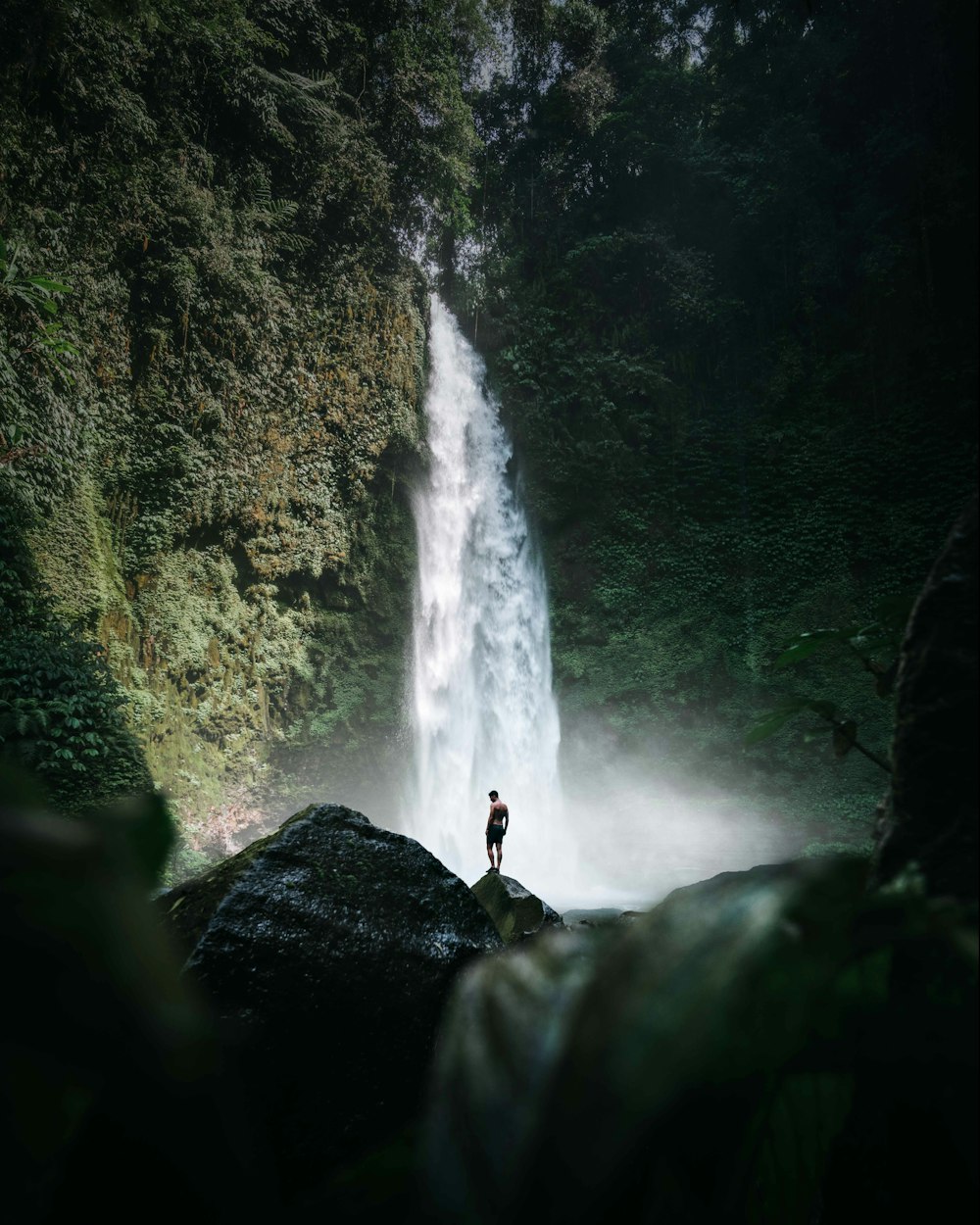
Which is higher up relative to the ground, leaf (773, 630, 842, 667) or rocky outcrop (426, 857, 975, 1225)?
leaf (773, 630, 842, 667)

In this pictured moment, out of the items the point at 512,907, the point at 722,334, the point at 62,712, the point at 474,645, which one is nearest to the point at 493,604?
the point at 474,645

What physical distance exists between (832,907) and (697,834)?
13.7 m

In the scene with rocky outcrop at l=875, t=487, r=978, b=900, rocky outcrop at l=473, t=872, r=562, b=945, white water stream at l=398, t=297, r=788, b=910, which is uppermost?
white water stream at l=398, t=297, r=788, b=910

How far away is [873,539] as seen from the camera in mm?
13414

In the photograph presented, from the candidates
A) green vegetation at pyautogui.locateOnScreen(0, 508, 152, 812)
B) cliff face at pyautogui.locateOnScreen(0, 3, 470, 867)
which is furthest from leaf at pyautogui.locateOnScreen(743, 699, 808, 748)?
cliff face at pyautogui.locateOnScreen(0, 3, 470, 867)

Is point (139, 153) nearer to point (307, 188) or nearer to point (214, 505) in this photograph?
point (307, 188)

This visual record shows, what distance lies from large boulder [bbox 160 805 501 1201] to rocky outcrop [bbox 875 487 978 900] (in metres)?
1.00

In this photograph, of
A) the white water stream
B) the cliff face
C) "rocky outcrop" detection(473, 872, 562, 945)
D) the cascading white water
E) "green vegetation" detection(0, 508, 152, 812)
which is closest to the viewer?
"rocky outcrop" detection(473, 872, 562, 945)

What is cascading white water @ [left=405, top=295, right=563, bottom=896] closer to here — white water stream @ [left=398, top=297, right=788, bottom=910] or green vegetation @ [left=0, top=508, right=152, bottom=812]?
white water stream @ [left=398, top=297, right=788, bottom=910]

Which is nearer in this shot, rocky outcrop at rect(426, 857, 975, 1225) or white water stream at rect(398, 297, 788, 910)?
rocky outcrop at rect(426, 857, 975, 1225)

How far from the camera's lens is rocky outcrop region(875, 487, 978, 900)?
0.62 m

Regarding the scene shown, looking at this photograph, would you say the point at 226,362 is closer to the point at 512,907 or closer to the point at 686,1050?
the point at 512,907

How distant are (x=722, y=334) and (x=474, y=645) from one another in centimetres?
916

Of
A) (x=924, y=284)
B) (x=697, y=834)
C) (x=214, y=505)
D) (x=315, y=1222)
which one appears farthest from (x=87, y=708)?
(x=924, y=284)
